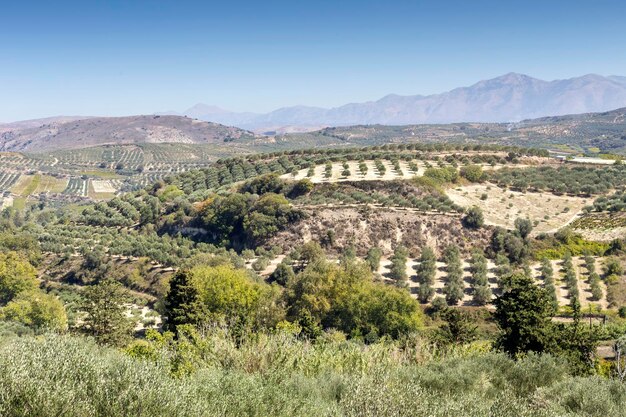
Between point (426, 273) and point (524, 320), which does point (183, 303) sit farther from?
point (426, 273)

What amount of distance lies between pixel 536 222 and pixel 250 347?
179ft

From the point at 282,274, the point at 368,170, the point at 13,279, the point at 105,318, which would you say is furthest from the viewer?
the point at 368,170

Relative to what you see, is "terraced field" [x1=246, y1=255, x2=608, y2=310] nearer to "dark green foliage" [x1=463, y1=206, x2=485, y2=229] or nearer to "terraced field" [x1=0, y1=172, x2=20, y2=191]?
"dark green foliage" [x1=463, y1=206, x2=485, y2=229]

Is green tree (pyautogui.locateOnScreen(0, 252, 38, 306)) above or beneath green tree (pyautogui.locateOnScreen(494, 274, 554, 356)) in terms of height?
beneath

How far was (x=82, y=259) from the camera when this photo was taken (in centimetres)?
6481

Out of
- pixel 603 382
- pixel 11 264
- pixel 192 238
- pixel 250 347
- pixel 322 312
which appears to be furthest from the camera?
pixel 192 238

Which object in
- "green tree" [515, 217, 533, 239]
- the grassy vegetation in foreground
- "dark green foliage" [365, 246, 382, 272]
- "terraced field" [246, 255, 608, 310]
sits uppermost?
the grassy vegetation in foreground

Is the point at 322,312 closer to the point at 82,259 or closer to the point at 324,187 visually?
the point at 324,187

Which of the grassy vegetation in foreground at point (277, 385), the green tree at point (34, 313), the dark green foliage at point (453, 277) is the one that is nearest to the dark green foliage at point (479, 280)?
the dark green foliage at point (453, 277)

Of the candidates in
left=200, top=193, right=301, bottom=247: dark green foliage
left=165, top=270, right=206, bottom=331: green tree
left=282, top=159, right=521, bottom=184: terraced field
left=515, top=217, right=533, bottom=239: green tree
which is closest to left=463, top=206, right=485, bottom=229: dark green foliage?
left=515, top=217, right=533, bottom=239: green tree

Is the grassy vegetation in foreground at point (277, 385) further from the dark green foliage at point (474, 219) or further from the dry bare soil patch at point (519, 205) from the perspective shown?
the dry bare soil patch at point (519, 205)

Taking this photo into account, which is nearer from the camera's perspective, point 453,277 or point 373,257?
point 453,277

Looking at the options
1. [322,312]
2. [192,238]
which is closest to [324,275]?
[322,312]

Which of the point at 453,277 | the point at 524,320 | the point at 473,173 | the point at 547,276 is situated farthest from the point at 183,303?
the point at 473,173
